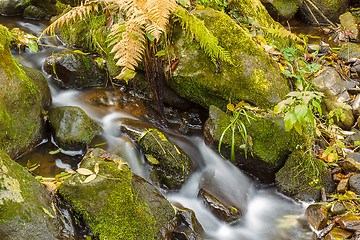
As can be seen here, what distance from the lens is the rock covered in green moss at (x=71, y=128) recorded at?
3.76 meters

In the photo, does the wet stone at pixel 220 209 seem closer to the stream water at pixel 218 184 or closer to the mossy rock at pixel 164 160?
the stream water at pixel 218 184

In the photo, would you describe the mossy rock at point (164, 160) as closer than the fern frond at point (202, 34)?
Yes

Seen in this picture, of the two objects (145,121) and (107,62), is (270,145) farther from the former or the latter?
(107,62)

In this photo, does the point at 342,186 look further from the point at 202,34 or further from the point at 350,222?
the point at 202,34

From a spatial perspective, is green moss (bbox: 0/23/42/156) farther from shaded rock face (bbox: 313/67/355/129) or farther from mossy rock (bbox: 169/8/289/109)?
shaded rock face (bbox: 313/67/355/129)

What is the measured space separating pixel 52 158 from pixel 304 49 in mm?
5176

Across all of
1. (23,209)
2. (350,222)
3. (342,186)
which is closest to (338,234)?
(350,222)

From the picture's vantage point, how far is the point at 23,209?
7.75 feet

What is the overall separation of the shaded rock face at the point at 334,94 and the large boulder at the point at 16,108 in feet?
14.2

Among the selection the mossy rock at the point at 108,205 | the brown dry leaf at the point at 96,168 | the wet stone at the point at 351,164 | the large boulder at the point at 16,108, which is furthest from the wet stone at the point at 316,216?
the large boulder at the point at 16,108

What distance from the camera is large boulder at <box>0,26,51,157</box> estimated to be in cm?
338

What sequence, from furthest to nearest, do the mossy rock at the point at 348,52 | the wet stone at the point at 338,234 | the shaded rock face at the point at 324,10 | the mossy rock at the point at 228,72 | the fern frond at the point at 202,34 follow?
1. the shaded rock face at the point at 324,10
2. the mossy rock at the point at 348,52
3. the mossy rock at the point at 228,72
4. the fern frond at the point at 202,34
5. the wet stone at the point at 338,234

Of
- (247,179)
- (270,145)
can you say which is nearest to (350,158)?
(270,145)

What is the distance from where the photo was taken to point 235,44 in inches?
174
